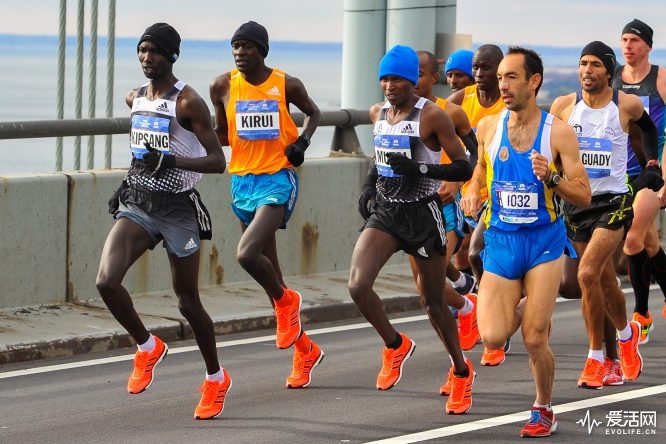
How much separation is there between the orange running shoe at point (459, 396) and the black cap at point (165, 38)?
2.45m

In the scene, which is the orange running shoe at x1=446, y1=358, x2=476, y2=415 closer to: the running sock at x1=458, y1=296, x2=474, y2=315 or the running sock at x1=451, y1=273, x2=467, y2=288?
the running sock at x1=458, y1=296, x2=474, y2=315

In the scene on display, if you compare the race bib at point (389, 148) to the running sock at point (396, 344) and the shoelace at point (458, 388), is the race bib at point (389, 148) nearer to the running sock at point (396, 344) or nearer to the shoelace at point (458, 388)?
the running sock at point (396, 344)

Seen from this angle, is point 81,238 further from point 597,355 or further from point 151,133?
point 597,355

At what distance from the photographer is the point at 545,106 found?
15.0 metres

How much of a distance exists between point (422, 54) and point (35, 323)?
339cm

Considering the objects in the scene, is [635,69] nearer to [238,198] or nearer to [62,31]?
[238,198]

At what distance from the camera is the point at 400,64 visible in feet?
29.8

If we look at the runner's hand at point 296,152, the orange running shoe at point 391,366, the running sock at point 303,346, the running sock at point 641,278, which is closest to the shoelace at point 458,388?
the orange running shoe at point 391,366

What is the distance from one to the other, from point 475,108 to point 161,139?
3313 millimetres

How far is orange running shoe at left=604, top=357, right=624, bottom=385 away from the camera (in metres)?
9.82

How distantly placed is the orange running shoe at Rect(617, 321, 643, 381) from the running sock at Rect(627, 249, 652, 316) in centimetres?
126

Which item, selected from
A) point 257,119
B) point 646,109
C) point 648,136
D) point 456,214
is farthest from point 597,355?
point 257,119

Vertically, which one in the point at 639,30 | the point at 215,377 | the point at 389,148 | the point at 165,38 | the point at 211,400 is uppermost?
the point at 639,30

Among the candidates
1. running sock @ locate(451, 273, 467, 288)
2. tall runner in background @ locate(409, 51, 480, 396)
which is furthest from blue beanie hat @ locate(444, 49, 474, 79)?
running sock @ locate(451, 273, 467, 288)
